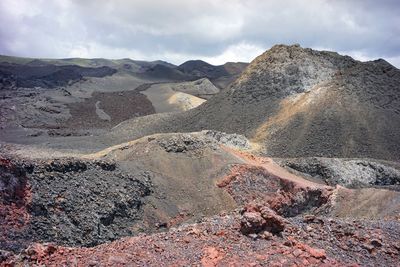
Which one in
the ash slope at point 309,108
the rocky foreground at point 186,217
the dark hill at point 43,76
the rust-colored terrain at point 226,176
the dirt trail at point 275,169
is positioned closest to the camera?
the rocky foreground at point 186,217

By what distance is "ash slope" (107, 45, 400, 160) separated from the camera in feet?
113

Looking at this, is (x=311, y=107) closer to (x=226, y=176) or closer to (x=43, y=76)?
(x=226, y=176)

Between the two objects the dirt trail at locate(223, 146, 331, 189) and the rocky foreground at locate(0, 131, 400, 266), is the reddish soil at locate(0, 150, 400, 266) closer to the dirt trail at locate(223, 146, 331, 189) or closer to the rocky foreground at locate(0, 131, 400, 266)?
the rocky foreground at locate(0, 131, 400, 266)

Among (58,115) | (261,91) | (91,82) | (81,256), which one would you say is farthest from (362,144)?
(91,82)

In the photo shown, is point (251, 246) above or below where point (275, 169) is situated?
above

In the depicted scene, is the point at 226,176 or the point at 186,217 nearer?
the point at 186,217

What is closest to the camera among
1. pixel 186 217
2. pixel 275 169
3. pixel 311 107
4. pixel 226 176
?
pixel 186 217

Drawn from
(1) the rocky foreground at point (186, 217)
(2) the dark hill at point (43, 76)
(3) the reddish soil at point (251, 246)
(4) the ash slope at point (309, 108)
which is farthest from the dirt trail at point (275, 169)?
(2) the dark hill at point (43, 76)

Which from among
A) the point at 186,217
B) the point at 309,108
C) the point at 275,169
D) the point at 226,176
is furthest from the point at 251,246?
the point at 309,108

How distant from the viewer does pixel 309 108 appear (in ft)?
126

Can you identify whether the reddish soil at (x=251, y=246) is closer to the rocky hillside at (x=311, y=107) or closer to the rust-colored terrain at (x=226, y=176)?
the rust-colored terrain at (x=226, y=176)

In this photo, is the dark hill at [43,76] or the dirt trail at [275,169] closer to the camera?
the dirt trail at [275,169]

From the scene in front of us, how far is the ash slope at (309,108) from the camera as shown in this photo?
3459 centimetres

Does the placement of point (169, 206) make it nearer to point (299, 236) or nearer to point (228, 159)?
point (228, 159)
